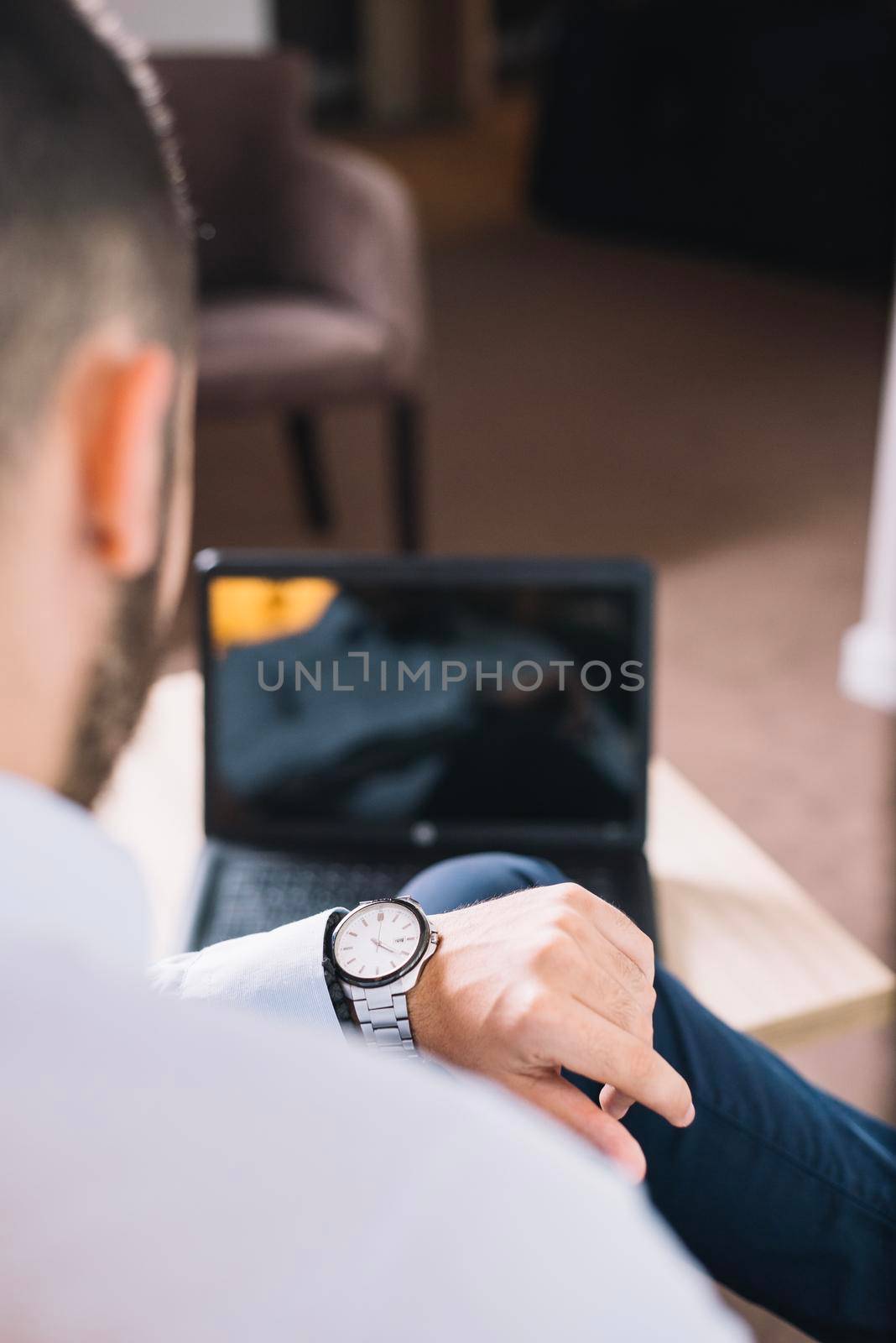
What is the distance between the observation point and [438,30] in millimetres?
6441

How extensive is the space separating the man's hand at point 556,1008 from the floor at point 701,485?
0.43 meters

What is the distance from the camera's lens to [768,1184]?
58 cm

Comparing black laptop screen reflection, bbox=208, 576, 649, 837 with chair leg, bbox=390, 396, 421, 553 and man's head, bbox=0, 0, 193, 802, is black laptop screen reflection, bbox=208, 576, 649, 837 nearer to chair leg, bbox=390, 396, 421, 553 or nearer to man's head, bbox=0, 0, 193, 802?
man's head, bbox=0, 0, 193, 802

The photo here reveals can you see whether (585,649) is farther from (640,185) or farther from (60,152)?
(640,185)

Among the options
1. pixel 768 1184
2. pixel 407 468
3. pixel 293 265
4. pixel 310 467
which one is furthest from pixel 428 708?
pixel 310 467

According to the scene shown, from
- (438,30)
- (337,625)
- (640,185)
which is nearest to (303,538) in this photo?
(337,625)

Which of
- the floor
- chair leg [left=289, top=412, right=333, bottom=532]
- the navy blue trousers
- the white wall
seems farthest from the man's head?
the white wall

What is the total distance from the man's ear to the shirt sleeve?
13 cm

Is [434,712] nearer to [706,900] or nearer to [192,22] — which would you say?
[706,900]

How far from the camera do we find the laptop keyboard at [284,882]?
0.67 metres

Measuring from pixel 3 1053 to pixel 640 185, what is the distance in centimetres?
417

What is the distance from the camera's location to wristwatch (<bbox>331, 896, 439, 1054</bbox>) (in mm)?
410

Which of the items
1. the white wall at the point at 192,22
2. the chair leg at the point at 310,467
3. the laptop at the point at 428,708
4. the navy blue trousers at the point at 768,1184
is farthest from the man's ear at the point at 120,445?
the white wall at the point at 192,22

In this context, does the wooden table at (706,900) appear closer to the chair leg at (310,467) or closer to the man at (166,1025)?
the man at (166,1025)
